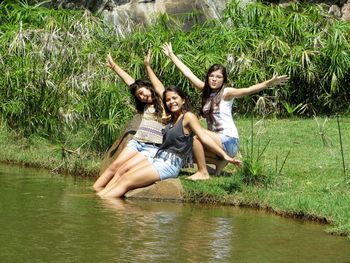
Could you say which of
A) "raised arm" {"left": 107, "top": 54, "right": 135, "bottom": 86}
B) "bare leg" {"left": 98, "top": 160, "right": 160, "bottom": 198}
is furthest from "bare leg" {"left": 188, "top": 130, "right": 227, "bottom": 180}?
"raised arm" {"left": 107, "top": 54, "right": 135, "bottom": 86}

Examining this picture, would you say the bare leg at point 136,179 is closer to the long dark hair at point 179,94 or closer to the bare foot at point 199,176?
the bare foot at point 199,176

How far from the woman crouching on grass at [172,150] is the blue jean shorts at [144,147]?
0.99 ft

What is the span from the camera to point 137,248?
22.8 ft

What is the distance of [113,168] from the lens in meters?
9.69

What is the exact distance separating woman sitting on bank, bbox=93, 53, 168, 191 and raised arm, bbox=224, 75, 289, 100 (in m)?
0.75

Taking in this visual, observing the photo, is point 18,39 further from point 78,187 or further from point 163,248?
point 163,248

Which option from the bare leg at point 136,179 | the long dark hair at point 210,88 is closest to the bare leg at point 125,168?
the bare leg at point 136,179

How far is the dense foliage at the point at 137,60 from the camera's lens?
11547 mm

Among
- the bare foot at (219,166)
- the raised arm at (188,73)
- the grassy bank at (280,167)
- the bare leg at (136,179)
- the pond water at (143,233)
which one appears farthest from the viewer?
the raised arm at (188,73)

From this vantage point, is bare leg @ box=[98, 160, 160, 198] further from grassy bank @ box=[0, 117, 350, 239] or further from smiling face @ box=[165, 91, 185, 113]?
smiling face @ box=[165, 91, 185, 113]

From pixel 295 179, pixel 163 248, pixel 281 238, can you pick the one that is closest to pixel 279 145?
pixel 295 179

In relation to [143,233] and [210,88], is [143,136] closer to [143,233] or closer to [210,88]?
[210,88]

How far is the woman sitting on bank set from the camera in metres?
9.63

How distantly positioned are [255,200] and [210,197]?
0.48m
